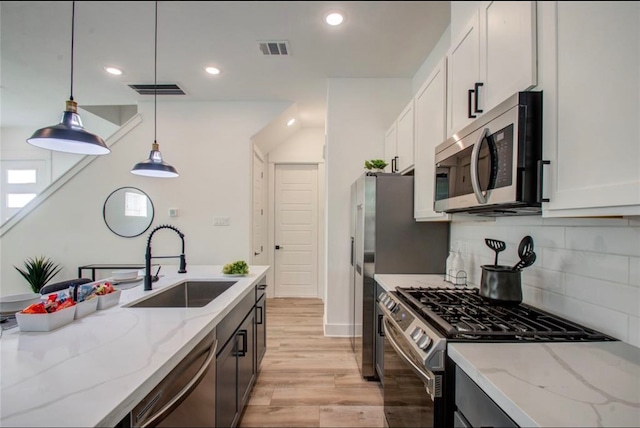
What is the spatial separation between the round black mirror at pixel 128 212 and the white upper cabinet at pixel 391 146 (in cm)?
271

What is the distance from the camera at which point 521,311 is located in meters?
1.10

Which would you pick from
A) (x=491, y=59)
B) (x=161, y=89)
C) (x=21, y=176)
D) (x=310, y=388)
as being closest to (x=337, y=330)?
(x=310, y=388)

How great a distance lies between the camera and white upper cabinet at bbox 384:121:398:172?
94.3 inches

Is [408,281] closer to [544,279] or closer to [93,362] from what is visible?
[544,279]

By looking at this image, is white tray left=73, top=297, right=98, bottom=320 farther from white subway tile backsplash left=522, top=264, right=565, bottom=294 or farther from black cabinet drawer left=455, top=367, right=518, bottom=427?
white subway tile backsplash left=522, top=264, right=565, bottom=294

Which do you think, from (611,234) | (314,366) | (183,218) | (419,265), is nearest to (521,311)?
(611,234)

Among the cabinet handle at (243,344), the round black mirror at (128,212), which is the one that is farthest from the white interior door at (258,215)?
the cabinet handle at (243,344)

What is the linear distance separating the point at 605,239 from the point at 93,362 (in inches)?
60.4

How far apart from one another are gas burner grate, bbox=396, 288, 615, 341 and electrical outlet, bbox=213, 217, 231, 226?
244cm

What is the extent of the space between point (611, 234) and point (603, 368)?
1.39 feet

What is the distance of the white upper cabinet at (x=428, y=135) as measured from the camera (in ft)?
4.95

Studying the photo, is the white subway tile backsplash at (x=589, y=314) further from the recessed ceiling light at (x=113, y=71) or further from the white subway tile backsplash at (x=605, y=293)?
the recessed ceiling light at (x=113, y=71)

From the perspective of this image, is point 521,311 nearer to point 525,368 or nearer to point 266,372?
point 525,368

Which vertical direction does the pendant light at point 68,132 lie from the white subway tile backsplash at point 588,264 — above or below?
above
